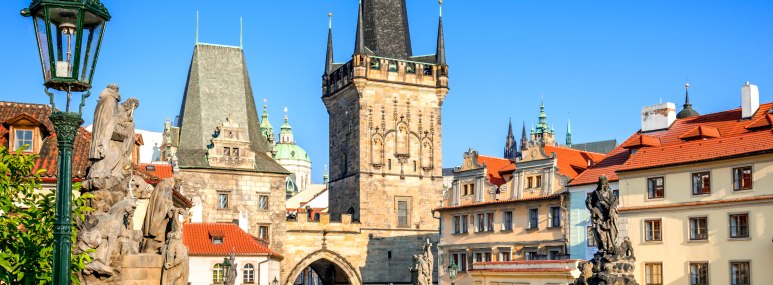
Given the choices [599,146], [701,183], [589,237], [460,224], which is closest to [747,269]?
[701,183]

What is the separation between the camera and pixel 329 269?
69.4 m

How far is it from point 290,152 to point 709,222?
161 m

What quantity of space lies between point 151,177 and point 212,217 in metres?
27.5

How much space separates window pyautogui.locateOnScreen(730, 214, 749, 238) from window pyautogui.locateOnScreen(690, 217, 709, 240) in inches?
42.3

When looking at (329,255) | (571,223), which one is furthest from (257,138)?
(571,223)

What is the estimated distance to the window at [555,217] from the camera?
45344mm

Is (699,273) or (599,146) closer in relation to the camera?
(699,273)

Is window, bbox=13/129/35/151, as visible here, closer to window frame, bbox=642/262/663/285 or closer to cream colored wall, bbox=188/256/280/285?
cream colored wall, bbox=188/256/280/285

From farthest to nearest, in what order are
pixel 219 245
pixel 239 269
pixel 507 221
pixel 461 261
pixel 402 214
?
pixel 402 214, pixel 461 261, pixel 239 269, pixel 219 245, pixel 507 221

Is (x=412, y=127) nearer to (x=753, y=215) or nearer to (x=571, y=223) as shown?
(x=571, y=223)

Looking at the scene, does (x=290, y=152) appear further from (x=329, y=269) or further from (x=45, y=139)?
(x=45, y=139)

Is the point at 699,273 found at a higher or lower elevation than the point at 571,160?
lower

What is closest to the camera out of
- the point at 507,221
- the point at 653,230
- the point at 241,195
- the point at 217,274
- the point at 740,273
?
the point at 740,273

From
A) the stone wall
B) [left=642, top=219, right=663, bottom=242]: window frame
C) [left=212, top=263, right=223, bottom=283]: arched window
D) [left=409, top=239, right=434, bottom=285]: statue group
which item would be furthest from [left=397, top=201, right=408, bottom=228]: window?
[left=642, top=219, right=663, bottom=242]: window frame
